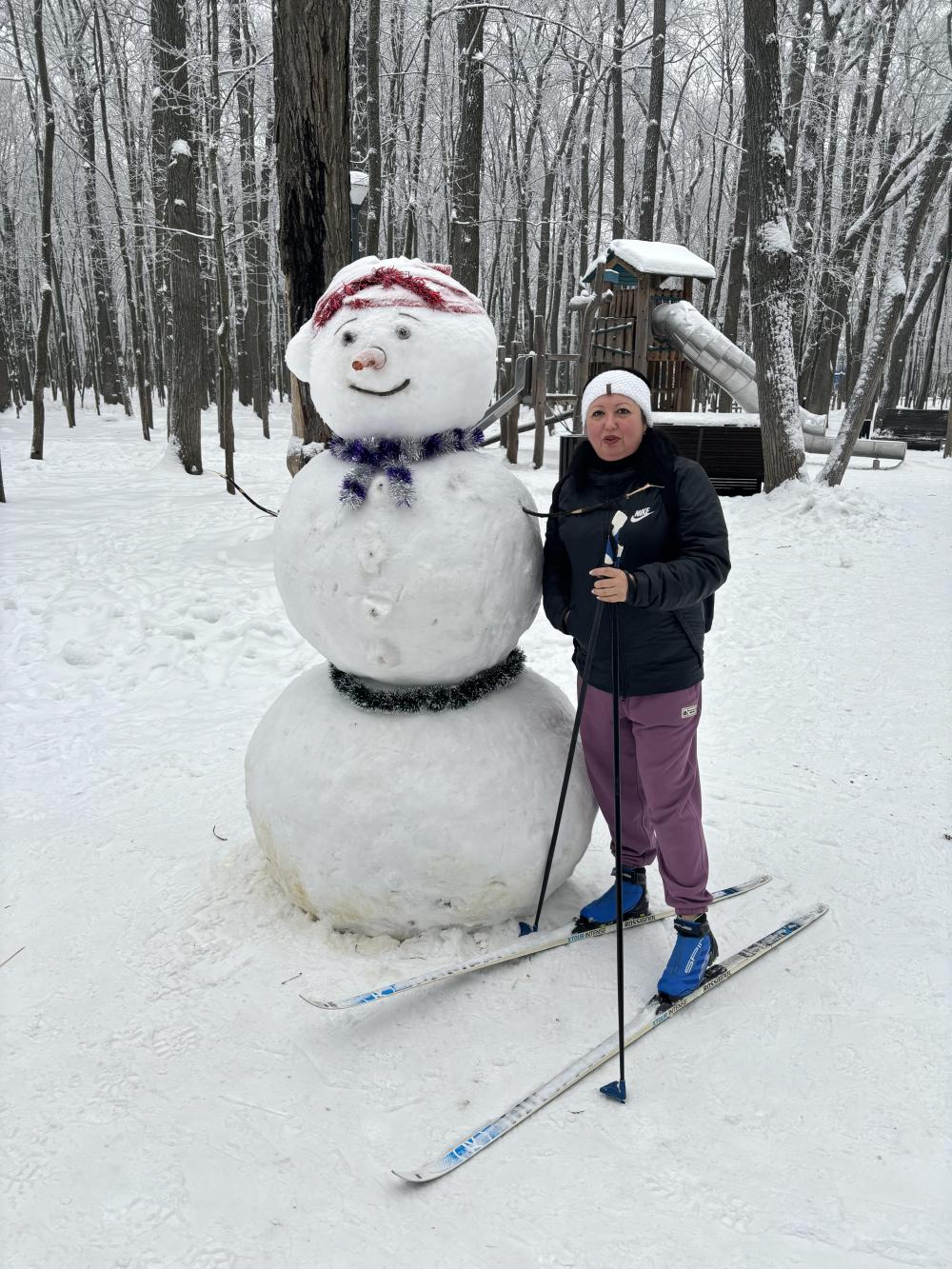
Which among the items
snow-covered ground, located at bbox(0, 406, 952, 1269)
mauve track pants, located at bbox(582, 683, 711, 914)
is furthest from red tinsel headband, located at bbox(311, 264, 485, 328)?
snow-covered ground, located at bbox(0, 406, 952, 1269)

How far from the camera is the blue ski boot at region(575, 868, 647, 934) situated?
2686 mm

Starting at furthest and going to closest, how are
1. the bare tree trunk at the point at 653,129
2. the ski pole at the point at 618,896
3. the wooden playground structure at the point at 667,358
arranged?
1. the bare tree trunk at the point at 653,129
2. the wooden playground structure at the point at 667,358
3. the ski pole at the point at 618,896

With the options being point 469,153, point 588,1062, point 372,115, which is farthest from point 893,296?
point 588,1062

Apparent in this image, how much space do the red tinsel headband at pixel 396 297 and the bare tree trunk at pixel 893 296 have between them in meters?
8.25

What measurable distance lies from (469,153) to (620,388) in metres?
9.39

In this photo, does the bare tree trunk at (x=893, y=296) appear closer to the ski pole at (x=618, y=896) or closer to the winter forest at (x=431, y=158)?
the winter forest at (x=431, y=158)

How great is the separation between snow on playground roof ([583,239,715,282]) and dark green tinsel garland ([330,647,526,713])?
10429 millimetres

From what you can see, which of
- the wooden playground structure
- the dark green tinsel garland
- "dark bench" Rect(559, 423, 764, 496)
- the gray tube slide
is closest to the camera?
the dark green tinsel garland

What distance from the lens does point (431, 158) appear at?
71.7 feet

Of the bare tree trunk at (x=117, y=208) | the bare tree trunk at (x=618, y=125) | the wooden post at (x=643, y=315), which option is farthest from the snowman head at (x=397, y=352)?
the bare tree trunk at (x=618, y=125)

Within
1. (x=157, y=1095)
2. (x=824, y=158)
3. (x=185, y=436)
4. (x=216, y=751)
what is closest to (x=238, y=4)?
(x=185, y=436)

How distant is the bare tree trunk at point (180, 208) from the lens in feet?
32.3

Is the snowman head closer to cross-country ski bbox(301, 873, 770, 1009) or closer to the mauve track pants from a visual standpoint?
the mauve track pants

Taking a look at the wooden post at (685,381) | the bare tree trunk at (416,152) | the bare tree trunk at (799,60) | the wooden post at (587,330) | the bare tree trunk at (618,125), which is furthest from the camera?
the bare tree trunk at (618,125)
